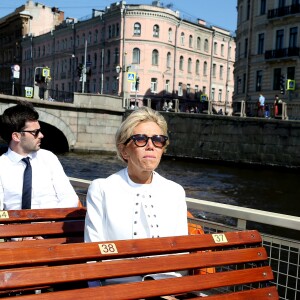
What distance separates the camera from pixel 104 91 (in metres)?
56.4

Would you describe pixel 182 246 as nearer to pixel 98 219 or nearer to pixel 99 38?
pixel 98 219

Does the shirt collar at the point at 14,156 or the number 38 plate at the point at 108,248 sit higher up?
the shirt collar at the point at 14,156

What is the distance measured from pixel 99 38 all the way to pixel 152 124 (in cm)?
5616

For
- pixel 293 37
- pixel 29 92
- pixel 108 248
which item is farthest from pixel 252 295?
pixel 293 37

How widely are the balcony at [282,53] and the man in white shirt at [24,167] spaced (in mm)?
35373

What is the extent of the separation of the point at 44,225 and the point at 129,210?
74 centimetres

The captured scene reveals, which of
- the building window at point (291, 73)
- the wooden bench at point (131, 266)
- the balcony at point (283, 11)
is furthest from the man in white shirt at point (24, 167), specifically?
the balcony at point (283, 11)

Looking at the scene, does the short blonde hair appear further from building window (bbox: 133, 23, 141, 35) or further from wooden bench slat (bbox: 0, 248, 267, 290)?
building window (bbox: 133, 23, 141, 35)

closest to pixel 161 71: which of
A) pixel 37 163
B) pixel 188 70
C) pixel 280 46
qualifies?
pixel 188 70

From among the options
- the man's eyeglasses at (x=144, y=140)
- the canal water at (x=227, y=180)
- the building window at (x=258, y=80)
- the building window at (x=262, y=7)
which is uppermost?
the building window at (x=262, y=7)

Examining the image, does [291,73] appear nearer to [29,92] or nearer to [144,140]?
[29,92]

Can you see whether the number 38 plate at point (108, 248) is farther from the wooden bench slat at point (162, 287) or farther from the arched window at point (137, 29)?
the arched window at point (137, 29)

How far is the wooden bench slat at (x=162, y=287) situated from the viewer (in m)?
2.04

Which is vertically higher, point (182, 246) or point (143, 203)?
point (143, 203)
